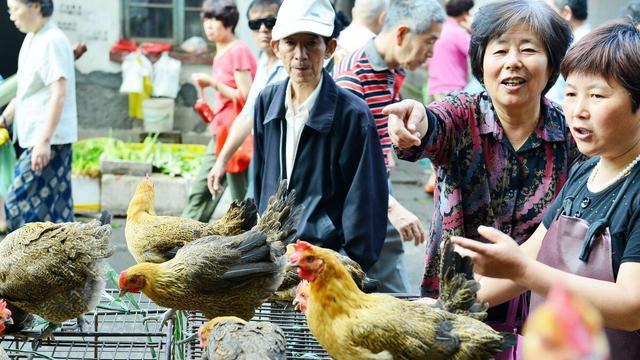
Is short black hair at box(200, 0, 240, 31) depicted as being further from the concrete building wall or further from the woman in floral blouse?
the woman in floral blouse

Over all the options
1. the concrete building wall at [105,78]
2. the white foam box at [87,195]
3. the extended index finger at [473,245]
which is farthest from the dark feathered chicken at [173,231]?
the concrete building wall at [105,78]

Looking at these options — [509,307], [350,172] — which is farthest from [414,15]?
[509,307]

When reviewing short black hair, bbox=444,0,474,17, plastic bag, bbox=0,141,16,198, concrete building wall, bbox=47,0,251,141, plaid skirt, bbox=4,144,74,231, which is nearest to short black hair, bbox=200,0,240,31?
plaid skirt, bbox=4,144,74,231

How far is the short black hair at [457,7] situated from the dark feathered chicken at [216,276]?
5.54 metres

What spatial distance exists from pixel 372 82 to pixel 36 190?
8.51 ft

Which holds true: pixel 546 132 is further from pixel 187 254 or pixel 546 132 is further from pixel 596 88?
pixel 187 254

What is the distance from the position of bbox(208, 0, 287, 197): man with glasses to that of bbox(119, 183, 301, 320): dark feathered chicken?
1645mm

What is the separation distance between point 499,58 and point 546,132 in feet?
0.93

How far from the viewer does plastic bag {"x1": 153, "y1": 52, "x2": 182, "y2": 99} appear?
866 centimetres

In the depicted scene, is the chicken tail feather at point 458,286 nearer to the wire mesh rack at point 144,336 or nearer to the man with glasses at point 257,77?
the wire mesh rack at point 144,336

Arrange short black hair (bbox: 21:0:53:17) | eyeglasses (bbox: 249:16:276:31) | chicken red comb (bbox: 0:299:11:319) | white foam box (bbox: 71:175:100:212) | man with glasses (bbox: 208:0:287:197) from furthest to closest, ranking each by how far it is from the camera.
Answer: white foam box (bbox: 71:175:100:212) < short black hair (bbox: 21:0:53:17) < eyeglasses (bbox: 249:16:276:31) < man with glasses (bbox: 208:0:287:197) < chicken red comb (bbox: 0:299:11:319)

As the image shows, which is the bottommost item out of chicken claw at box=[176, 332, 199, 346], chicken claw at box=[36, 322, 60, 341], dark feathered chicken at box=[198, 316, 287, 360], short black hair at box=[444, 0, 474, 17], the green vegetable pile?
the green vegetable pile

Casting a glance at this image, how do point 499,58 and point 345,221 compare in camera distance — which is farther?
point 345,221

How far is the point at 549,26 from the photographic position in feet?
7.83
